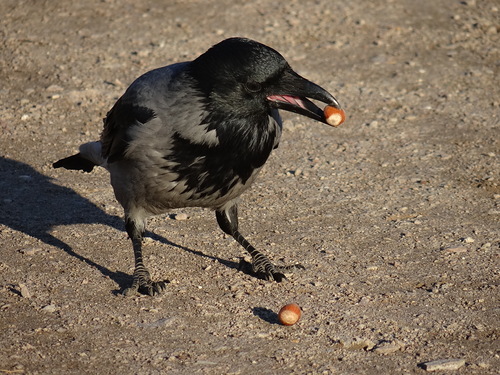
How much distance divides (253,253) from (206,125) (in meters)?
1.07

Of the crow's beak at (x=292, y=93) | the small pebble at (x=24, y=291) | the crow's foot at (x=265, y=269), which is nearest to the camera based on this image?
the crow's beak at (x=292, y=93)

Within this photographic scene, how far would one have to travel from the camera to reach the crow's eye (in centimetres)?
519

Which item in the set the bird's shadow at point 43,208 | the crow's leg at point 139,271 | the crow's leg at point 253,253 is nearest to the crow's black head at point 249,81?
the crow's leg at point 253,253

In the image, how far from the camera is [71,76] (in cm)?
904

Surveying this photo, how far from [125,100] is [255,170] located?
1001 mm

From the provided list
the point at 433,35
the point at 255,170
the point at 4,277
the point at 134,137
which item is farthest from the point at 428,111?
the point at 4,277

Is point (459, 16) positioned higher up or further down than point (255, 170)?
further down

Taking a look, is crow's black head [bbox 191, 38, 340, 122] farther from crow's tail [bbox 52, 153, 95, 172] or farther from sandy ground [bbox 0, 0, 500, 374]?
crow's tail [bbox 52, 153, 95, 172]

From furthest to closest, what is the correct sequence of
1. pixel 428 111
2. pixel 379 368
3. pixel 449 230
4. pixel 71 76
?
pixel 71 76, pixel 428 111, pixel 449 230, pixel 379 368

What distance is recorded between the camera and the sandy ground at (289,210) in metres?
4.86

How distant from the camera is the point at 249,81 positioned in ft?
17.0

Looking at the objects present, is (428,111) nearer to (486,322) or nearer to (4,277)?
(486,322)

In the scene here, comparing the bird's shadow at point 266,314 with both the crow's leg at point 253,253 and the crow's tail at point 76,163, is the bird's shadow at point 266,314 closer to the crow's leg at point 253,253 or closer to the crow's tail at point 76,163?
the crow's leg at point 253,253

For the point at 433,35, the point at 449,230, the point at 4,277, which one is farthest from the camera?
the point at 433,35
